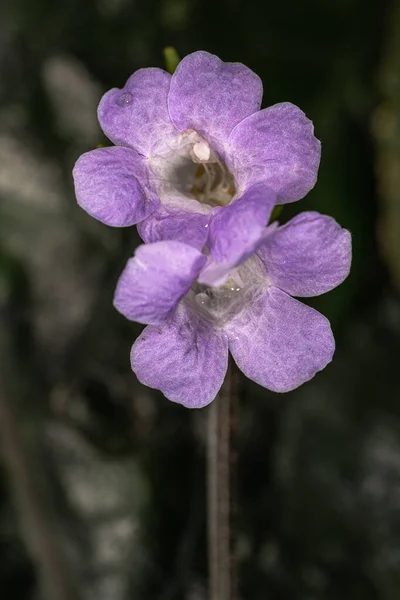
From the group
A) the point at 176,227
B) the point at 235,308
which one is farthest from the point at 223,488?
the point at 176,227

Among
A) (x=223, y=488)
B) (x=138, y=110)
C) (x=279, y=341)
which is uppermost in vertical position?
(x=138, y=110)

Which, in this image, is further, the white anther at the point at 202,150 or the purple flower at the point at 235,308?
the white anther at the point at 202,150

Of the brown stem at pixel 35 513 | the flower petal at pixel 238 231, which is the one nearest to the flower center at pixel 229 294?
the flower petal at pixel 238 231

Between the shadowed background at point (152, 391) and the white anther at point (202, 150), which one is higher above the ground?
the white anther at point (202, 150)

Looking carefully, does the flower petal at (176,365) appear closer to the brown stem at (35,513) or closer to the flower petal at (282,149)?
the flower petal at (282,149)

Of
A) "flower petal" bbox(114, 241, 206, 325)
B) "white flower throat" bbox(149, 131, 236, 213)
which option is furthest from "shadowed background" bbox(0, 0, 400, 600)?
"flower petal" bbox(114, 241, 206, 325)

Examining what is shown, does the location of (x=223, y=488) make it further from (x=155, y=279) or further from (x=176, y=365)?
(x=155, y=279)

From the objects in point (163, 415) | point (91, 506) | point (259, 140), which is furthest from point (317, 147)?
point (91, 506)
